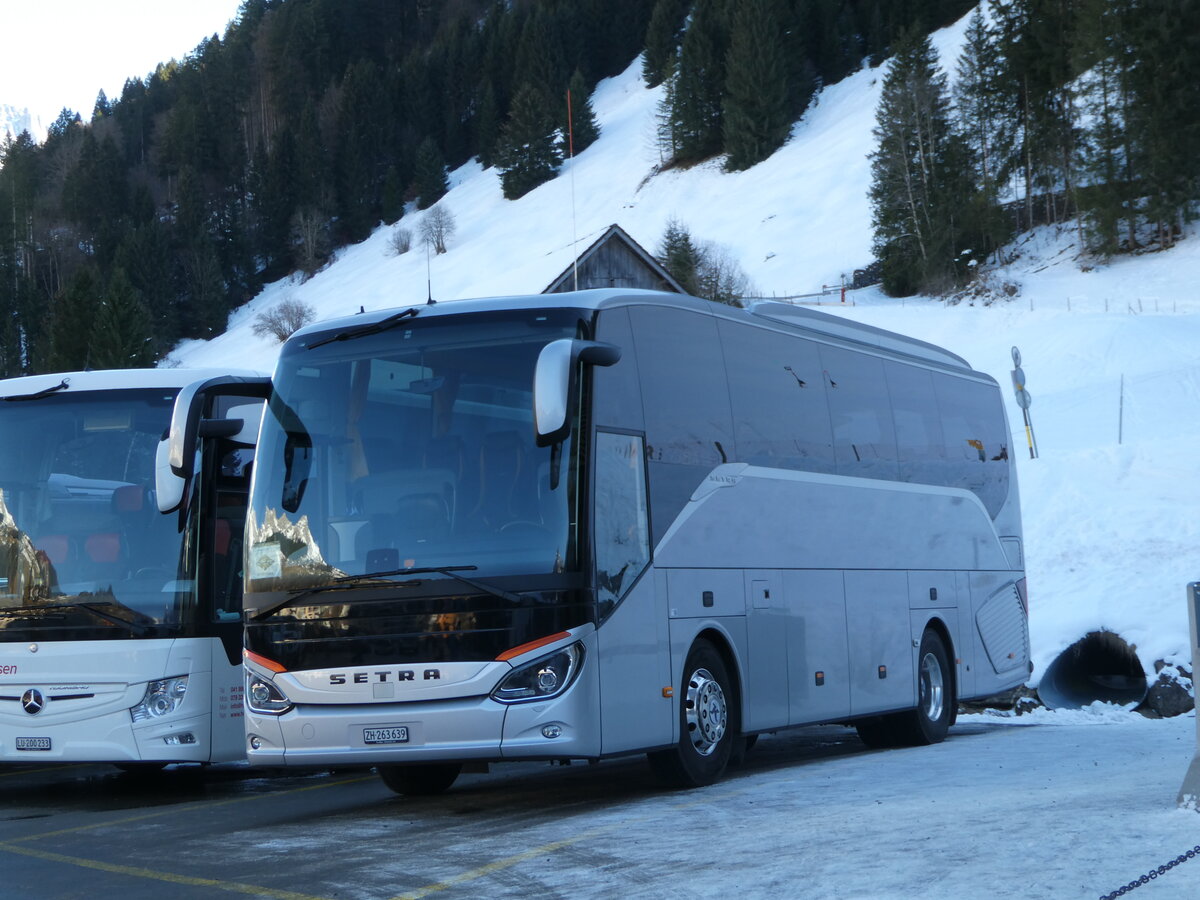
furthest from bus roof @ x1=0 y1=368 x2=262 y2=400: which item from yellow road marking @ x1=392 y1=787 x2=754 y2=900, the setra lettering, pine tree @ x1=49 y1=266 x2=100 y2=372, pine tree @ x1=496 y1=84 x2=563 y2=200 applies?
pine tree @ x1=496 y1=84 x2=563 y2=200

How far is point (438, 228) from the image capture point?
96.9m

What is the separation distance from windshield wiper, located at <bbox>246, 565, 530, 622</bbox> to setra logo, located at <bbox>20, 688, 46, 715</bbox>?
8.85ft

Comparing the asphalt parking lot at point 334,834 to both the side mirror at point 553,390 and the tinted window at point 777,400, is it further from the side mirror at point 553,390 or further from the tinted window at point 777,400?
the tinted window at point 777,400

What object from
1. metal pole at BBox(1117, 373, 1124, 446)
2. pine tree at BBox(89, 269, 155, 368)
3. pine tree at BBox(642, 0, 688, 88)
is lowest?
metal pole at BBox(1117, 373, 1124, 446)

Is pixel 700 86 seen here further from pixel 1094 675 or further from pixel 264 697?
pixel 264 697

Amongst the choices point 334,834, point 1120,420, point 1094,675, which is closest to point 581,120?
point 1120,420

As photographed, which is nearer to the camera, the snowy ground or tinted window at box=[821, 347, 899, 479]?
tinted window at box=[821, 347, 899, 479]

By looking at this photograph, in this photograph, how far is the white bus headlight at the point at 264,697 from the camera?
9.27 m

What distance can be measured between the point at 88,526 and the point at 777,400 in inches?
211

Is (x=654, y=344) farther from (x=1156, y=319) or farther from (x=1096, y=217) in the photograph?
(x=1096, y=217)

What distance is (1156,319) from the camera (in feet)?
152

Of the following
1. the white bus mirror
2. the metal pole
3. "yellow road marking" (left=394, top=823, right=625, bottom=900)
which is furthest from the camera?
the metal pole

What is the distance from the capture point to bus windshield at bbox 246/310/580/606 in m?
8.89

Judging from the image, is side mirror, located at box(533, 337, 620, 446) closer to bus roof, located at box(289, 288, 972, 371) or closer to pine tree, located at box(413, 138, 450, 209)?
bus roof, located at box(289, 288, 972, 371)
